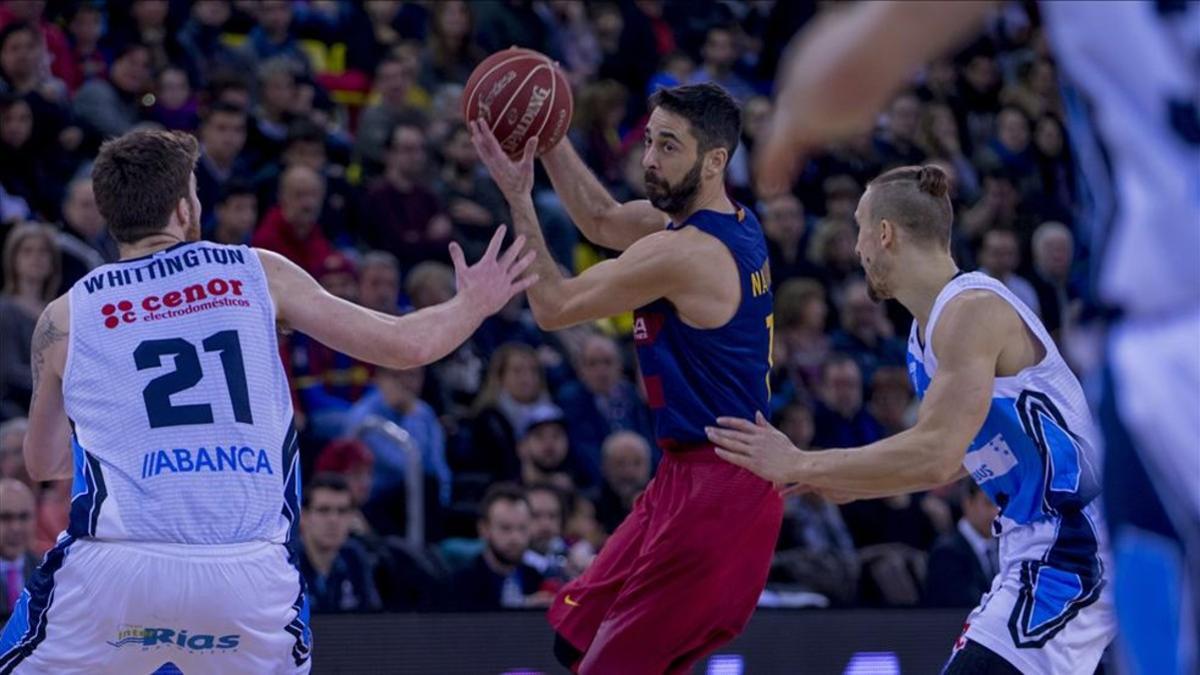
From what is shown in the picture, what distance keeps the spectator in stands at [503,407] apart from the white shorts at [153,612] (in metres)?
6.20

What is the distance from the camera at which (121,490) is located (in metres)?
5.05

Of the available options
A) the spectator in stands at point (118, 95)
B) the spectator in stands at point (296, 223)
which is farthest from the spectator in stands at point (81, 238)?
the spectator in stands at point (296, 223)

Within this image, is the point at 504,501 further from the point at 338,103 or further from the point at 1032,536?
the point at 338,103

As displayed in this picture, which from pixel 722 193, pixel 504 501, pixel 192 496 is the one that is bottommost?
pixel 504 501

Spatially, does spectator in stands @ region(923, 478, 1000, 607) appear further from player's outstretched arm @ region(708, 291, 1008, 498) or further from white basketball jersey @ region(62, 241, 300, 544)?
white basketball jersey @ region(62, 241, 300, 544)

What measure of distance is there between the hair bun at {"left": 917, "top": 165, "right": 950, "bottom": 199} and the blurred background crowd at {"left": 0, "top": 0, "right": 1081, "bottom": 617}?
340 centimetres

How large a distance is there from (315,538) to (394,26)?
6577mm

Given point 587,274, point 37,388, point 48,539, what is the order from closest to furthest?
point 37,388
point 587,274
point 48,539

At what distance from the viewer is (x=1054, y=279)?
50.0 ft

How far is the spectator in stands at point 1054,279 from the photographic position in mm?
15109

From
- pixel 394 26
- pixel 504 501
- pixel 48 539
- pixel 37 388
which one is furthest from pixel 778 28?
pixel 37 388

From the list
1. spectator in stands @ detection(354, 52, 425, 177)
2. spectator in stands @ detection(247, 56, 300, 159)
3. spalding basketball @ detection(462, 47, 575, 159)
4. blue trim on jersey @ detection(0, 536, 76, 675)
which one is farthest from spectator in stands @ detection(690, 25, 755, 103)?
blue trim on jersey @ detection(0, 536, 76, 675)

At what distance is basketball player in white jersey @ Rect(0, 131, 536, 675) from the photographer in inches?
196

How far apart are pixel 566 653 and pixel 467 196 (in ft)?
23.7
